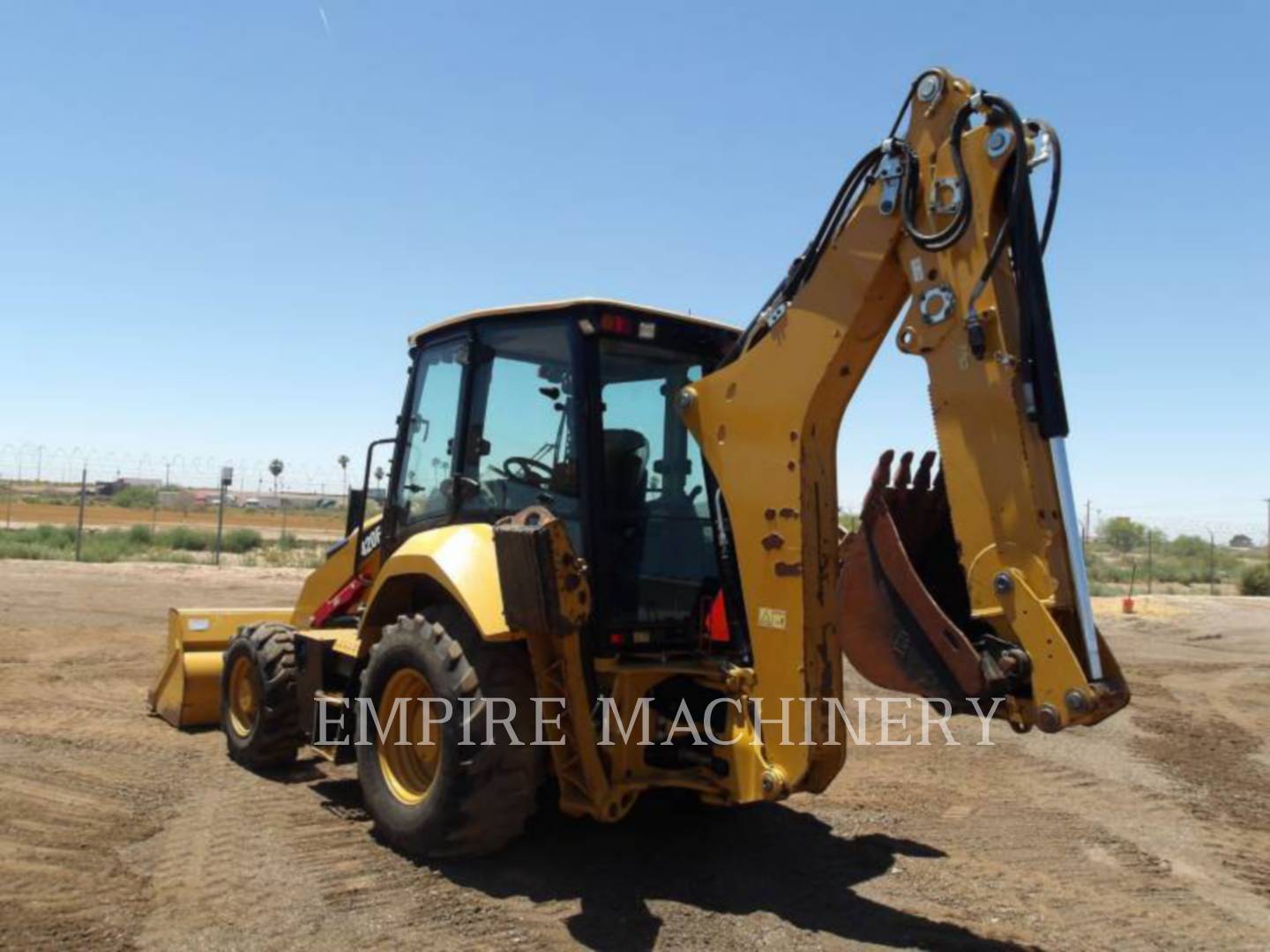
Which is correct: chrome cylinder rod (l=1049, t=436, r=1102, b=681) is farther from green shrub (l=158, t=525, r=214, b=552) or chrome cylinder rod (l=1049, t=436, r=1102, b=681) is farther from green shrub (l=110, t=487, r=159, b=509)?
green shrub (l=110, t=487, r=159, b=509)

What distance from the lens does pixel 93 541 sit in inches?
1153

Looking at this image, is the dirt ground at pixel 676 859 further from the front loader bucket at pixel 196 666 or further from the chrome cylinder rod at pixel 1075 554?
the chrome cylinder rod at pixel 1075 554

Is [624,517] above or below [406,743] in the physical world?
above

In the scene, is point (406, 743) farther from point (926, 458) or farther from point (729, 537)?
point (926, 458)

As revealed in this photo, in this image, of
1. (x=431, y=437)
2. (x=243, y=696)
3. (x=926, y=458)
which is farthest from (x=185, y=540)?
(x=926, y=458)

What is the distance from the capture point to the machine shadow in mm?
4523

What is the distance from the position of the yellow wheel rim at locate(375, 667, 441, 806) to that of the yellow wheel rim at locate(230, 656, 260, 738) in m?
1.92

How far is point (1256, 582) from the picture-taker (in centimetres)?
2934

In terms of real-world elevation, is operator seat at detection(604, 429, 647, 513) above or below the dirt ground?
above

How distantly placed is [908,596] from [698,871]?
1.84m

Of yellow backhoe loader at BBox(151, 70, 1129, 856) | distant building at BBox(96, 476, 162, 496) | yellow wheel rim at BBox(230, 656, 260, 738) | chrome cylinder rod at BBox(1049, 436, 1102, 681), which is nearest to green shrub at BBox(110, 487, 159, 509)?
distant building at BBox(96, 476, 162, 496)

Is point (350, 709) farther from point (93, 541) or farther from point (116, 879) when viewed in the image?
point (93, 541)

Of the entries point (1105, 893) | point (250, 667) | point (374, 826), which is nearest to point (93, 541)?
point (250, 667)

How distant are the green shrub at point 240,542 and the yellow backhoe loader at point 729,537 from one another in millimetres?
27173
